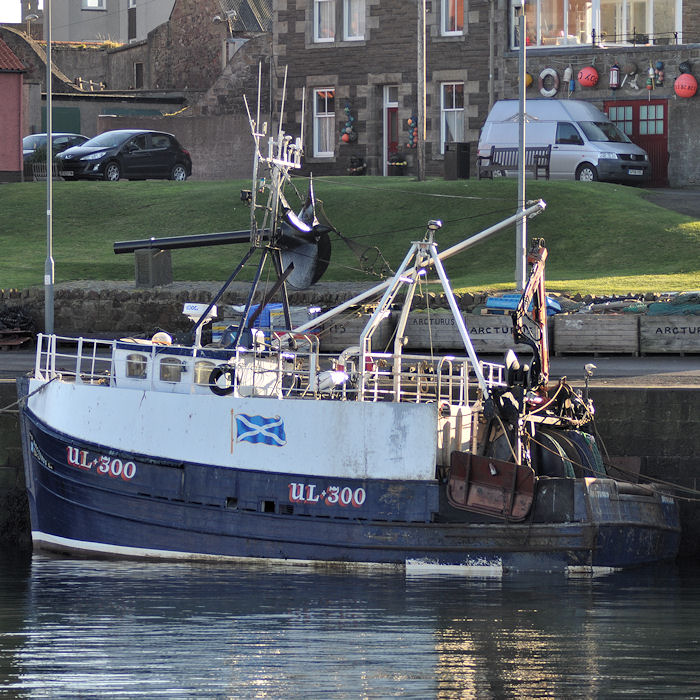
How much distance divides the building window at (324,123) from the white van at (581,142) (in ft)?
28.7

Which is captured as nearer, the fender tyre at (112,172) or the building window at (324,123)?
the fender tyre at (112,172)

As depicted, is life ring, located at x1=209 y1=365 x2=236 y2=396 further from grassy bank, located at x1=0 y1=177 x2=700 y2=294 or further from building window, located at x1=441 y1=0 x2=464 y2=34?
building window, located at x1=441 y1=0 x2=464 y2=34

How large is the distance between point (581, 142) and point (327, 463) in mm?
26518

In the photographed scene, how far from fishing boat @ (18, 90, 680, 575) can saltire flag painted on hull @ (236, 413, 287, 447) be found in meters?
0.02

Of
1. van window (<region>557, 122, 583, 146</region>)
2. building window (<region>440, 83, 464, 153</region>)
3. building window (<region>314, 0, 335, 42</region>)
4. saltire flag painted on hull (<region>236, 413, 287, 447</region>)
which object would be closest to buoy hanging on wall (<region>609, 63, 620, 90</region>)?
van window (<region>557, 122, 583, 146</region>)

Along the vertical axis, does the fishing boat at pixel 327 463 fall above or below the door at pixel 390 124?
below

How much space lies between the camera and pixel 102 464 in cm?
2098

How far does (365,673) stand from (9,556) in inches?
322

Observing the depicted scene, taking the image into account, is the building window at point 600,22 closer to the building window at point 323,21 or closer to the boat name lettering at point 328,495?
the building window at point 323,21

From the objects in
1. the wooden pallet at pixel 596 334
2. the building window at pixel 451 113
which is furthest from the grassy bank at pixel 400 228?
the building window at pixel 451 113

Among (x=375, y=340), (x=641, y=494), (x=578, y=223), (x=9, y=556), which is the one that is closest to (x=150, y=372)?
(x=9, y=556)

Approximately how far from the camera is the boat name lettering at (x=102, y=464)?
2083 cm

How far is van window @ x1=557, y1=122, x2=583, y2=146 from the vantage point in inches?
1759

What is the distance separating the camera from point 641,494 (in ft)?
67.5
